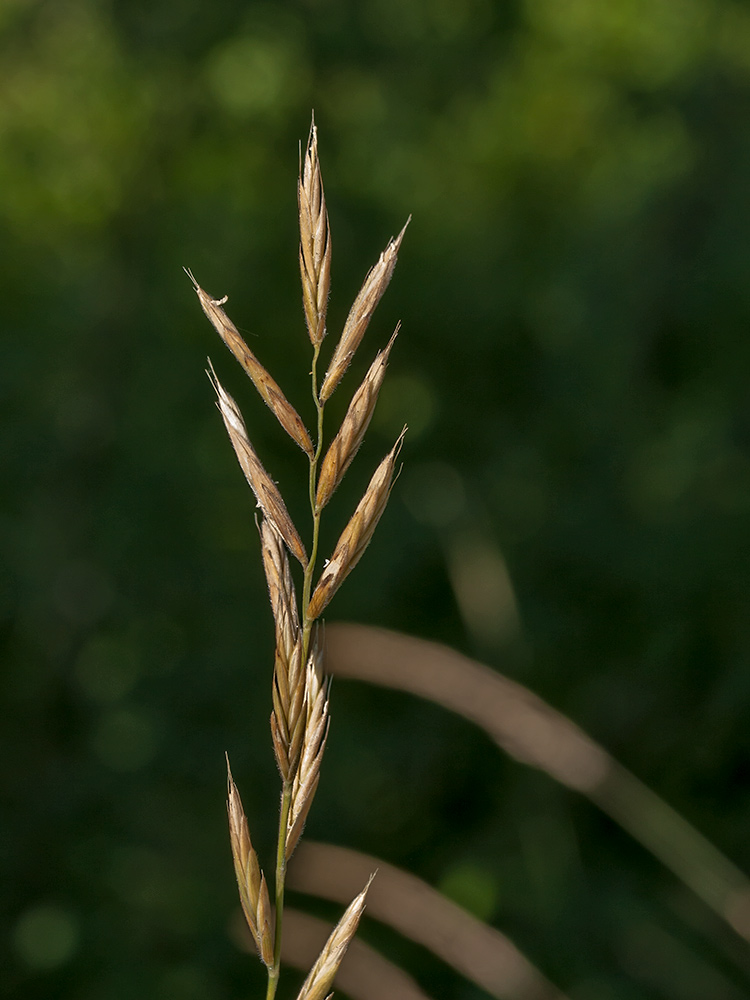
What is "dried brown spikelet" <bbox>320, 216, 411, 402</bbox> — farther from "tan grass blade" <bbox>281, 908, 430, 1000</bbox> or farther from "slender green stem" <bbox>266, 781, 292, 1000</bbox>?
"tan grass blade" <bbox>281, 908, 430, 1000</bbox>

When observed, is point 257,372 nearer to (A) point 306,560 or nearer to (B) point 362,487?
(A) point 306,560

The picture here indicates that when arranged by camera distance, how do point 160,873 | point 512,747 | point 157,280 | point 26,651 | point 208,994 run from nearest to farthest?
point 512,747 < point 208,994 < point 160,873 < point 26,651 < point 157,280

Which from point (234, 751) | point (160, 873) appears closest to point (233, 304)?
point (234, 751)

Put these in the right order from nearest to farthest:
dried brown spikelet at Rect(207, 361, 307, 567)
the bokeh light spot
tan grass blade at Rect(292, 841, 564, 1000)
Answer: dried brown spikelet at Rect(207, 361, 307, 567) < tan grass blade at Rect(292, 841, 564, 1000) < the bokeh light spot

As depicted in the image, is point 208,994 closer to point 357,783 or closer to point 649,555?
point 357,783

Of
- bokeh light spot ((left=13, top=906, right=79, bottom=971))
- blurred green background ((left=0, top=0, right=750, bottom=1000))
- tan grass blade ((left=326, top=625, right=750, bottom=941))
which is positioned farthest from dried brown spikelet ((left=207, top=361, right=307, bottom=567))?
bokeh light spot ((left=13, top=906, right=79, bottom=971))

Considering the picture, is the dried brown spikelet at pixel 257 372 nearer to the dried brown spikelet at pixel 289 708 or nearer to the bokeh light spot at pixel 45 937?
the dried brown spikelet at pixel 289 708

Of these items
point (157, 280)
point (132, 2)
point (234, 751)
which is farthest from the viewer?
point (132, 2)

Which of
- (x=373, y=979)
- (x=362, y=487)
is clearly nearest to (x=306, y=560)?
(x=373, y=979)
